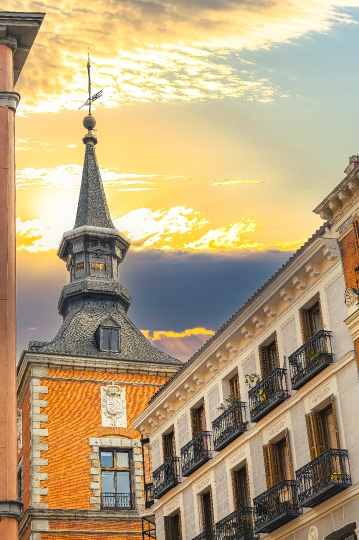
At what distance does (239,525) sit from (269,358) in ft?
19.3

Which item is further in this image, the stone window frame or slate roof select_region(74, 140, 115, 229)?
slate roof select_region(74, 140, 115, 229)

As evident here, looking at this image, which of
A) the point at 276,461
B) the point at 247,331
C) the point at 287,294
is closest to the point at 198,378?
the point at 247,331

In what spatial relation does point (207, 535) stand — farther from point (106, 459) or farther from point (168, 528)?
point (106, 459)

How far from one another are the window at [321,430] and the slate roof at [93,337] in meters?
27.0

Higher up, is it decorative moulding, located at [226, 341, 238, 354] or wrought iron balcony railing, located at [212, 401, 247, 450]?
decorative moulding, located at [226, 341, 238, 354]

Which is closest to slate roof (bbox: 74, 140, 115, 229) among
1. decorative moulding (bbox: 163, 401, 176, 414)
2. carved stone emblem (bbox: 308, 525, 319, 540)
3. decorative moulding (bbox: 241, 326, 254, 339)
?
decorative moulding (bbox: 163, 401, 176, 414)

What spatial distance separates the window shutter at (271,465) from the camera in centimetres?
3688

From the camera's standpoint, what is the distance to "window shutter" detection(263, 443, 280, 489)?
3688cm

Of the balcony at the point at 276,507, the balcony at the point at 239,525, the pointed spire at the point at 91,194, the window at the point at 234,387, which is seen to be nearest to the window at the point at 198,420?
the window at the point at 234,387

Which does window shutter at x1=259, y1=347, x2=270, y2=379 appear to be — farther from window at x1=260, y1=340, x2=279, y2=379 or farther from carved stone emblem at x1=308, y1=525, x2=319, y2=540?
carved stone emblem at x1=308, y1=525, x2=319, y2=540

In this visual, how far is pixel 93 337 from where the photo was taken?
6300 cm

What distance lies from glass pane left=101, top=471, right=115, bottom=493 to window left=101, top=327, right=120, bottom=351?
773cm

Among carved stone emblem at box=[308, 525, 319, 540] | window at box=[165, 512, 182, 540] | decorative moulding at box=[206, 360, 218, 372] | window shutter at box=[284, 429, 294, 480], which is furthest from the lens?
window at box=[165, 512, 182, 540]

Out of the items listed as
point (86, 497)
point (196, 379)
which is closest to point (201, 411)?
point (196, 379)
